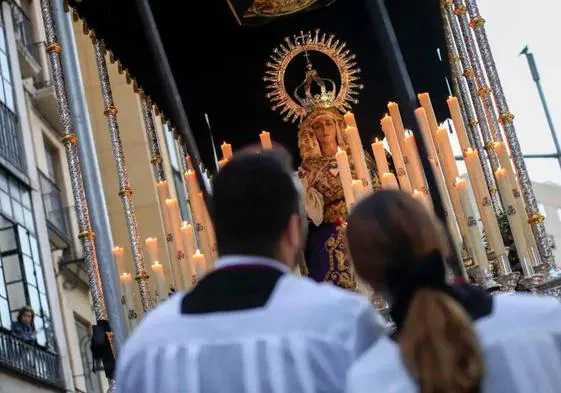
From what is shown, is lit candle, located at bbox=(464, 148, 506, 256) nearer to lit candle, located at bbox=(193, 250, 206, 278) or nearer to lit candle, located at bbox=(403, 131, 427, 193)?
lit candle, located at bbox=(403, 131, 427, 193)

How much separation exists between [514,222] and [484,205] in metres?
0.20

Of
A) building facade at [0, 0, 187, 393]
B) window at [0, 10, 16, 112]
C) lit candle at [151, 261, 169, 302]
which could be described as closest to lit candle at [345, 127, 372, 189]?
lit candle at [151, 261, 169, 302]

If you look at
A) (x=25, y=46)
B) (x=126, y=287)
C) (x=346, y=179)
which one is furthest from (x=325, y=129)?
(x=25, y=46)

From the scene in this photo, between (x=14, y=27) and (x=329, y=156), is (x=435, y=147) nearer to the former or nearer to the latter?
(x=329, y=156)

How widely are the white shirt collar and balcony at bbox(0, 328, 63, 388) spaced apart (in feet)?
40.5

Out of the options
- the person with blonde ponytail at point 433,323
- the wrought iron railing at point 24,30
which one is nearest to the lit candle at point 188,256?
the person with blonde ponytail at point 433,323

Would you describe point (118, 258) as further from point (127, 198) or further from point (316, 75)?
point (316, 75)

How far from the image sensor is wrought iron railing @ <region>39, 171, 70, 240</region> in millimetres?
17875

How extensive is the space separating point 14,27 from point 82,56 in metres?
1.76

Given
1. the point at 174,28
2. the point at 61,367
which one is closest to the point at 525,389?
the point at 174,28

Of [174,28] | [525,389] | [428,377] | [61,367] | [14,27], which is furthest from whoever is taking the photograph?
[14,27]

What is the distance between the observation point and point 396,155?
586 centimetres

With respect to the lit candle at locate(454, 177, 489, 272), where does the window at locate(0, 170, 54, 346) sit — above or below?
above

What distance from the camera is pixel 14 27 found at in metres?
18.0
